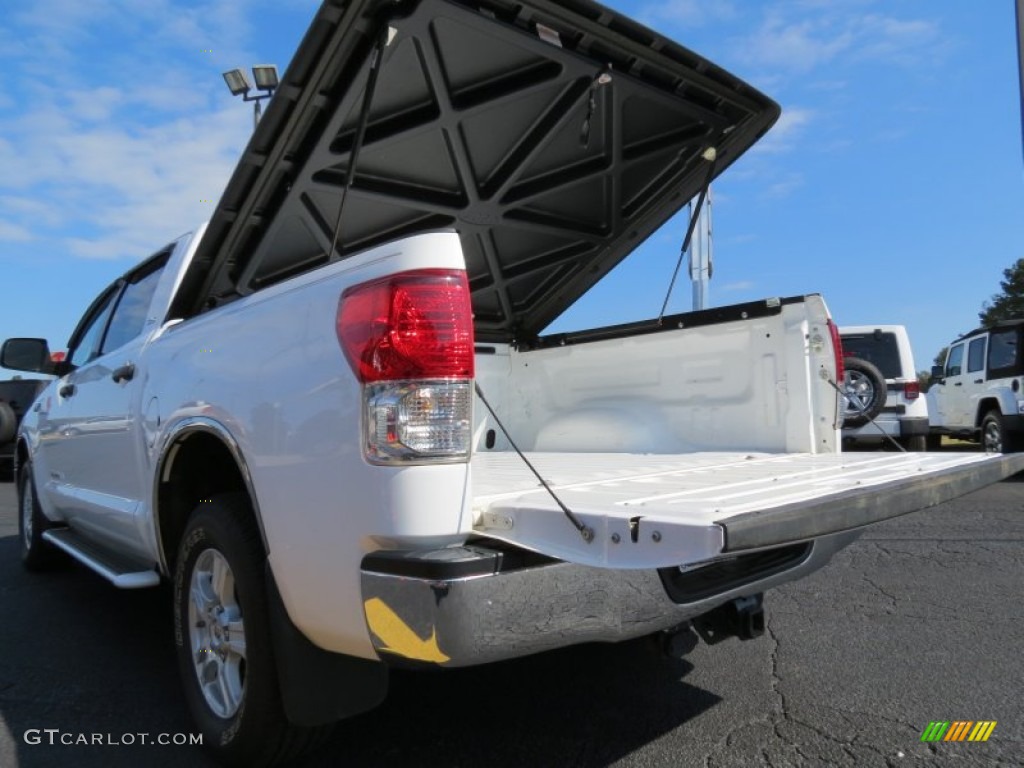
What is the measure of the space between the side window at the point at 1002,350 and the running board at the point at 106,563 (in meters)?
11.2

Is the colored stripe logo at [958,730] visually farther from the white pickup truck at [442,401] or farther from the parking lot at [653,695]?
the white pickup truck at [442,401]

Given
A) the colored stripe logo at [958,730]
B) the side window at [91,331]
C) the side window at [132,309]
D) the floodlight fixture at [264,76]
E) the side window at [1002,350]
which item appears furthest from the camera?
the side window at [1002,350]

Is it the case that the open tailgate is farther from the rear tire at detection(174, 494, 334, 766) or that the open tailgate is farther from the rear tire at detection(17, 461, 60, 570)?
the rear tire at detection(17, 461, 60, 570)

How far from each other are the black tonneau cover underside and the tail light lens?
2.72 feet

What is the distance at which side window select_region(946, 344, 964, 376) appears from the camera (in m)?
12.5

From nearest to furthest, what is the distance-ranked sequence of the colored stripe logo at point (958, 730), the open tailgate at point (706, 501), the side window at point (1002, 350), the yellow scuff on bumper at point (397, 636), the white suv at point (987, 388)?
1. the open tailgate at point (706, 501)
2. the yellow scuff on bumper at point (397, 636)
3. the colored stripe logo at point (958, 730)
4. the white suv at point (987, 388)
5. the side window at point (1002, 350)

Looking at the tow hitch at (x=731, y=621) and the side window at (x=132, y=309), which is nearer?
the tow hitch at (x=731, y=621)

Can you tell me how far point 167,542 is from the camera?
10.3 feet

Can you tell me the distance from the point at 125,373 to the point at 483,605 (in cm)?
245

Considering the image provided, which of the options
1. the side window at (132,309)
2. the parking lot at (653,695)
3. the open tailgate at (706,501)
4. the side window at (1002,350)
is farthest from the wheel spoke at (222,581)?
the side window at (1002,350)

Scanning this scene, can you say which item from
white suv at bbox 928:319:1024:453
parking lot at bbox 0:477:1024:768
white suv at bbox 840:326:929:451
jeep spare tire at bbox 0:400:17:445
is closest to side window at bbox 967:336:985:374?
white suv at bbox 928:319:1024:453

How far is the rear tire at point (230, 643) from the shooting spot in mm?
2283

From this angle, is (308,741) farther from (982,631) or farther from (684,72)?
(982,631)

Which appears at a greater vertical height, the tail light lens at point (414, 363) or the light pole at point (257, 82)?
the light pole at point (257, 82)
